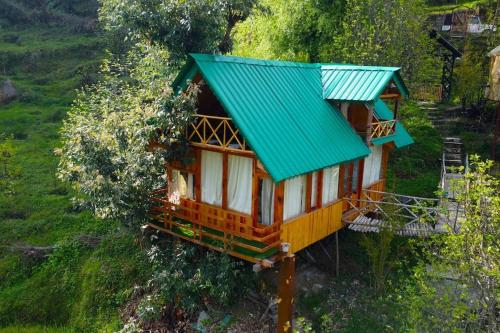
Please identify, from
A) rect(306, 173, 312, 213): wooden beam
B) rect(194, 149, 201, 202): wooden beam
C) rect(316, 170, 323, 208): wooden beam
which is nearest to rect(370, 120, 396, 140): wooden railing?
rect(316, 170, 323, 208): wooden beam

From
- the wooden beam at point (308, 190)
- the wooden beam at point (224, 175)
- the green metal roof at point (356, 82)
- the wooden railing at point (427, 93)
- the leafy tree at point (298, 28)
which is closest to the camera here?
the wooden beam at point (224, 175)

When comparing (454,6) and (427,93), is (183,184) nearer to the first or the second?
(427,93)

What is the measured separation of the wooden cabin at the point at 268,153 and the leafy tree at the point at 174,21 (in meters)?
4.93

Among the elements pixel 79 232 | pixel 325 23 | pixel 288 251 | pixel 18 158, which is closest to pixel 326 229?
pixel 288 251

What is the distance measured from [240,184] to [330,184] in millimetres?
3956

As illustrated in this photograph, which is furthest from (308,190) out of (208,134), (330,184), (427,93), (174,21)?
(427,93)

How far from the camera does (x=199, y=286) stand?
1442cm

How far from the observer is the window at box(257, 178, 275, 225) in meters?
14.0

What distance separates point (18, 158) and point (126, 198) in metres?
16.7

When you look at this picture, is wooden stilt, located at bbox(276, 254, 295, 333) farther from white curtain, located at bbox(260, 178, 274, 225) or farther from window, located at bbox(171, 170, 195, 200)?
window, located at bbox(171, 170, 195, 200)

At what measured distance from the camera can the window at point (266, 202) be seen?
14.0 meters

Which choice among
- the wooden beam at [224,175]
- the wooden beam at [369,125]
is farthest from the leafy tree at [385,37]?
the wooden beam at [224,175]

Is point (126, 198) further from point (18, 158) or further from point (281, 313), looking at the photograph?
point (18, 158)

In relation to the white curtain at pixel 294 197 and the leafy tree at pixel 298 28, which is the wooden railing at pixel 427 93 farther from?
the white curtain at pixel 294 197
